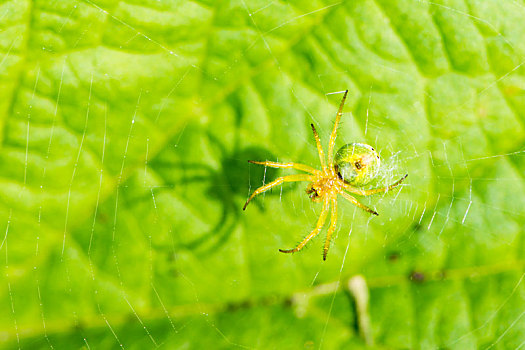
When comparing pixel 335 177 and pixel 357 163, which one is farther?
pixel 335 177

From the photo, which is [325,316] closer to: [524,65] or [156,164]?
[156,164]

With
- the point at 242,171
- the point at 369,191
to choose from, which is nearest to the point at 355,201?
the point at 369,191

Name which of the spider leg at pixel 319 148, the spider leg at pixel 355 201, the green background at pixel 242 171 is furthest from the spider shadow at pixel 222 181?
the spider leg at pixel 355 201

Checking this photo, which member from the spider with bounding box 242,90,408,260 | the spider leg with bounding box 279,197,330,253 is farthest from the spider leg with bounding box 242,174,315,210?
the spider leg with bounding box 279,197,330,253

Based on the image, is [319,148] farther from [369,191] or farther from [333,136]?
[369,191]

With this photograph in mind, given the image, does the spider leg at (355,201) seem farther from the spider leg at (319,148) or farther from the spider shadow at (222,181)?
the spider shadow at (222,181)

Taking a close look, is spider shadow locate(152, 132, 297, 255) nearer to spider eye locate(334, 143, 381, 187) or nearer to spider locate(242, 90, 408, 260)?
spider locate(242, 90, 408, 260)

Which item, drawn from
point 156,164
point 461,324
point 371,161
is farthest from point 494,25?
point 156,164
